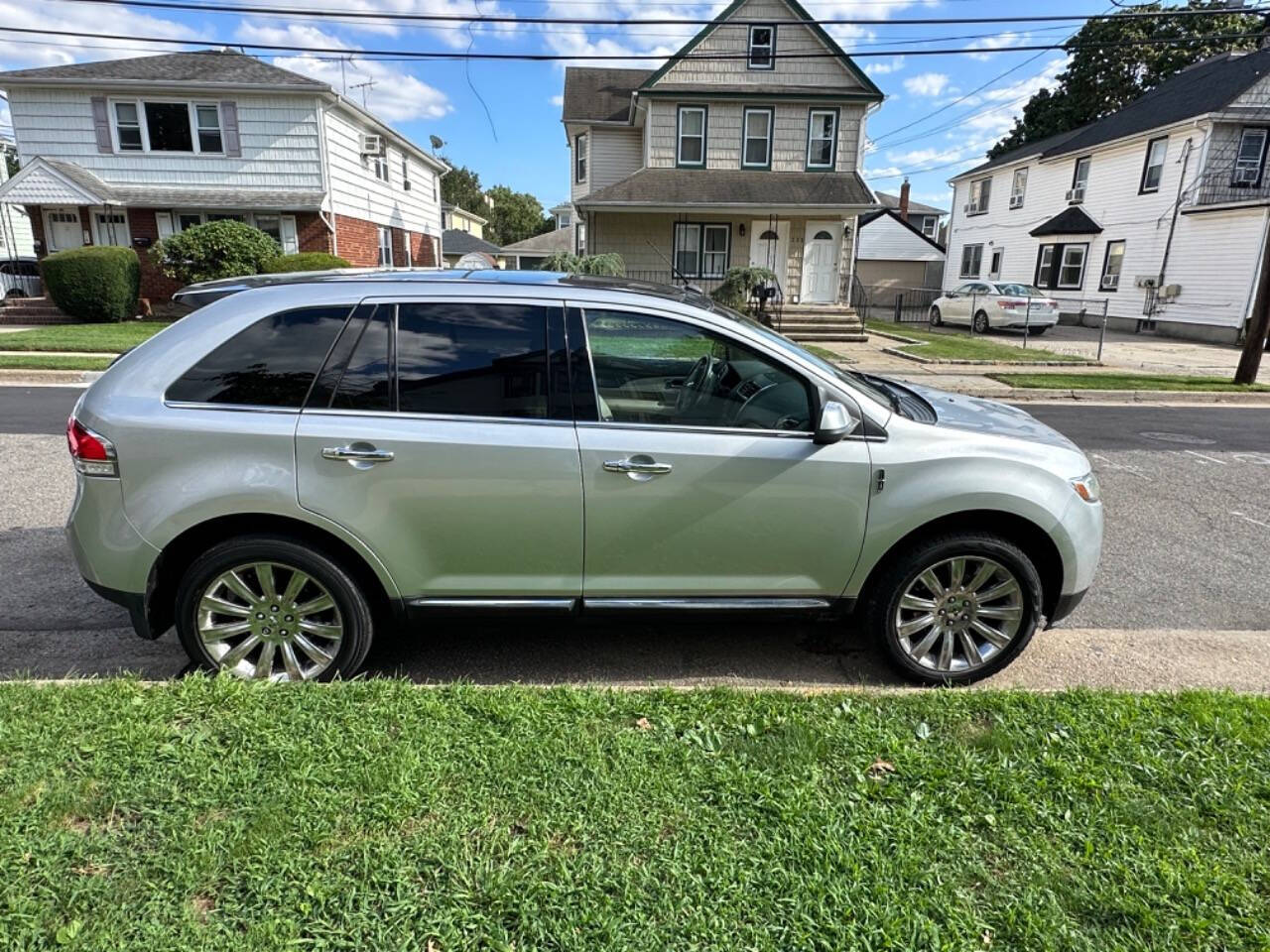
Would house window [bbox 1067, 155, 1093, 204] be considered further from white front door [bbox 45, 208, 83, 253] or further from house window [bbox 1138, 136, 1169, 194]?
white front door [bbox 45, 208, 83, 253]

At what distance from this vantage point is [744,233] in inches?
895

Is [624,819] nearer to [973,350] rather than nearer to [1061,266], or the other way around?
[973,350]

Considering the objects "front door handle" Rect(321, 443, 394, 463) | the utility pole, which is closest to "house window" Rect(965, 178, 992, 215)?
the utility pole

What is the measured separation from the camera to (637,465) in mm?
3305

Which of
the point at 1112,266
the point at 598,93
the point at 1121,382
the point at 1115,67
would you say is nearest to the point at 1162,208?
the point at 1112,266

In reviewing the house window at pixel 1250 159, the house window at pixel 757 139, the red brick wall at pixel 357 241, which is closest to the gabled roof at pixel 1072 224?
the house window at pixel 1250 159

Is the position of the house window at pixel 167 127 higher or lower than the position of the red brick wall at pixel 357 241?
higher

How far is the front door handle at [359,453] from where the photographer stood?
127 inches

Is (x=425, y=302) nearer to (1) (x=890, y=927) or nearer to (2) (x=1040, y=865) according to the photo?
(1) (x=890, y=927)

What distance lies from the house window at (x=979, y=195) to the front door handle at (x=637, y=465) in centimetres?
3749

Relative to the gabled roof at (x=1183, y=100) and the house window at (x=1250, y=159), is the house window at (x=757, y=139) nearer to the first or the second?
the gabled roof at (x=1183, y=100)

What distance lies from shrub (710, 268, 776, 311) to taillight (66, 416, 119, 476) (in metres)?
18.1

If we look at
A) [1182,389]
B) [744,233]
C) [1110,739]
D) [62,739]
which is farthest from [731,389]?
[744,233]

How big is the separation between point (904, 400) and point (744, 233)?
65.4ft
